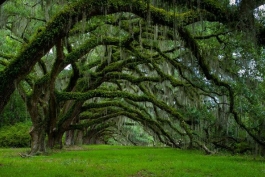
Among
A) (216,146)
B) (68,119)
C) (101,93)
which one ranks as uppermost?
(101,93)

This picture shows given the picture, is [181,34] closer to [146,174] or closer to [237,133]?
[146,174]

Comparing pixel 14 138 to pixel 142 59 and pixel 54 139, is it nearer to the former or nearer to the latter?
pixel 54 139

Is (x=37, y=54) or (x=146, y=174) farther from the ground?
(x=37, y=54)

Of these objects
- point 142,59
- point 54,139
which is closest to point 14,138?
point 54,139

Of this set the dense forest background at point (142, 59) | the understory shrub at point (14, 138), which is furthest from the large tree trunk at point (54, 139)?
the understory shrub at point (14, 138)

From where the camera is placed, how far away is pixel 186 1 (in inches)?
260

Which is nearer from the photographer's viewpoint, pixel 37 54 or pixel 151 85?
pixel 37 54

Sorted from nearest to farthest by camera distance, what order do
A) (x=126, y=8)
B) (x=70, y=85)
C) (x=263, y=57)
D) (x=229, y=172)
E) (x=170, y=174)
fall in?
(x=126, y=8), (x=170, y=174), (x=229, y=172), (x=263, y=57), (x=70, y=85)

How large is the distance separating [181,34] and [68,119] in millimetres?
11485

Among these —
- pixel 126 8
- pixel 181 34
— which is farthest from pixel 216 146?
pixel 126 8

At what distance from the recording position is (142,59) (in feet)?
44.8

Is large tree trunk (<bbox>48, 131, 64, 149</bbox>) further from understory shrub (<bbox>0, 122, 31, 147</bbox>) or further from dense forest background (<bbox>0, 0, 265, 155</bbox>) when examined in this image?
understory shrub (<bbox>0, 122, 31, 147</bbox>)

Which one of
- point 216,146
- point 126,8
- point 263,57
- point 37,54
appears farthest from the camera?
point 216,146

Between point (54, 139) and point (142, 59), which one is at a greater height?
point (142, 59)
